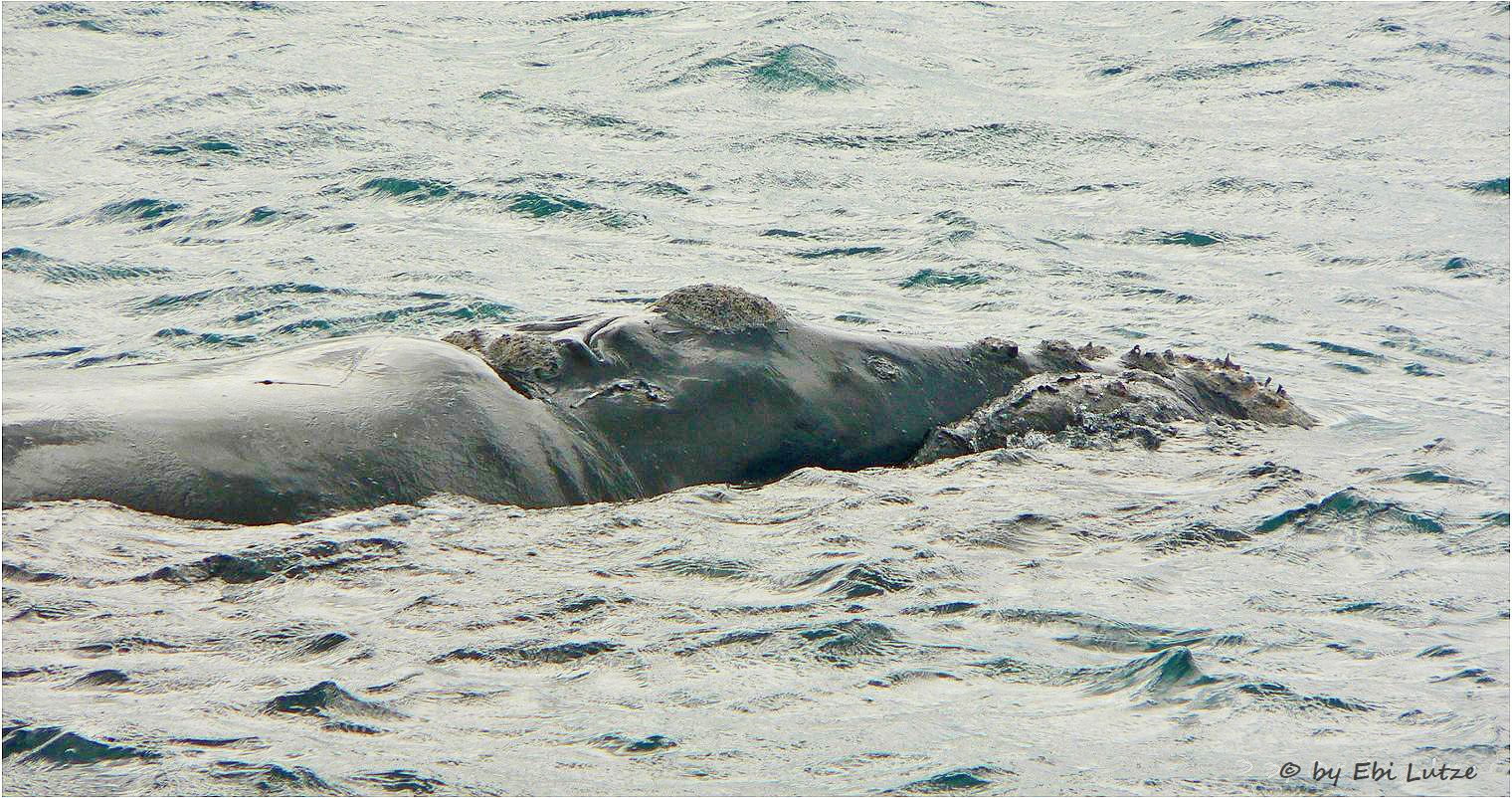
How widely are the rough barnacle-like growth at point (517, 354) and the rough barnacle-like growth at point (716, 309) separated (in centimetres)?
57

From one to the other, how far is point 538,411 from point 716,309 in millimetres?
990

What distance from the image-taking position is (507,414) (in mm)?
5832

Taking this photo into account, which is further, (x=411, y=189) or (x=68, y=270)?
(x=411, y=189)

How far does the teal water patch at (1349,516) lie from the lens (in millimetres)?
6016

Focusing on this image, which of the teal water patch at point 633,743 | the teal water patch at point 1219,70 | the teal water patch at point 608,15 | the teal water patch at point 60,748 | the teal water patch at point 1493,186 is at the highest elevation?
the teal water patch at point 608,15

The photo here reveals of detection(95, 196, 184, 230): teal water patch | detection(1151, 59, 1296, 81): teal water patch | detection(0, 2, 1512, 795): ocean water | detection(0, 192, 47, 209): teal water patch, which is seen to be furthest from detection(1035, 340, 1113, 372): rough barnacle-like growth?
detection(1151, 59, 1296, 81): teal water patch

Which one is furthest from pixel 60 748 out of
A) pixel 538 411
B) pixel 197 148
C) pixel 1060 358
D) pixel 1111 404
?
pixel 197 148

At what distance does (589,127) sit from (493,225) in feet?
12.4

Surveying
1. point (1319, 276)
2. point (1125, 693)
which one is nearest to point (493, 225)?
point (1319, 276)

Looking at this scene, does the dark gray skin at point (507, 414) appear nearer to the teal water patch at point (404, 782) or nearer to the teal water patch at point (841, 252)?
the teal water patch at point (404, 782)

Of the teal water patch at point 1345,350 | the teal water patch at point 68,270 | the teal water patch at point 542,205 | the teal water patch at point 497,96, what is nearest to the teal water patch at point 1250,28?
the teal water patch at point 497,96

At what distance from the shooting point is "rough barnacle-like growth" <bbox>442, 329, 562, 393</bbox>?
616cm

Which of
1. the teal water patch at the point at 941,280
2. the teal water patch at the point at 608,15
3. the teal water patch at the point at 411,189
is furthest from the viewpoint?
the teal water patch at the point at 608,15

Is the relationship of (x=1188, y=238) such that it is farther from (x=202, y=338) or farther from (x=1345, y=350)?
(x=202, y=338)
